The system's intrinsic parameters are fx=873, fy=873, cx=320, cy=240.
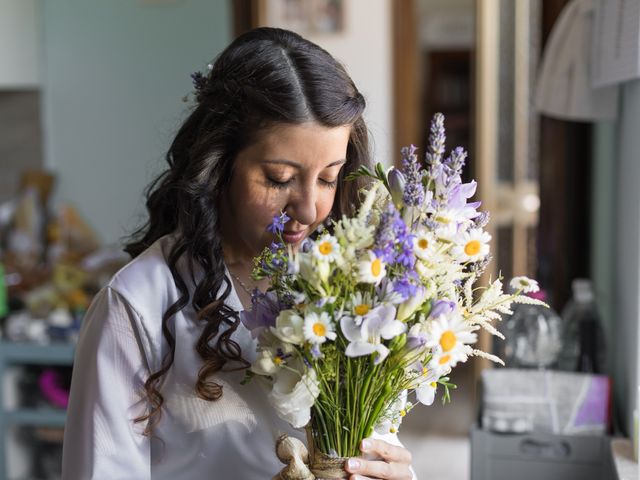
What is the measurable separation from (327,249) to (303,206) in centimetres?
24

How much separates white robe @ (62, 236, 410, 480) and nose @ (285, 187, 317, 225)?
20cm

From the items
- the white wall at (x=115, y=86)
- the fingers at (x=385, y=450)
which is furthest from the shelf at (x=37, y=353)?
the fingers at (x=385, y=450)

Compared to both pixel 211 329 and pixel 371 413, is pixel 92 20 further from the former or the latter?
pixel 371 413

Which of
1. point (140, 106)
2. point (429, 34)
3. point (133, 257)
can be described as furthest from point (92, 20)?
point (133, 257)

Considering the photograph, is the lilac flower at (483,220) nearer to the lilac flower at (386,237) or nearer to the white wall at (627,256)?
the lilac flower at (386,237)

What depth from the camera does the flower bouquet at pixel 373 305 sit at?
1032 millimetres

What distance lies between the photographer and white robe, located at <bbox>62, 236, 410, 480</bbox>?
1.28 m

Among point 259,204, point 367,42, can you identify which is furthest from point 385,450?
point 367,42

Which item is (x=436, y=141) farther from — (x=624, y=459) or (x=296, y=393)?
(x=624, y=459)

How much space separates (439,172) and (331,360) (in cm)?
27

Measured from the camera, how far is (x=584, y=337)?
2379 millimetres

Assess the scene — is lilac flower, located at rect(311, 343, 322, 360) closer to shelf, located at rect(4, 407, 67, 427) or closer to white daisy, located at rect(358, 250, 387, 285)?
white daisy, located at rect(358, 250, 387, 285)

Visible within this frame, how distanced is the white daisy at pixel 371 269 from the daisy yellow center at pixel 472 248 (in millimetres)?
129

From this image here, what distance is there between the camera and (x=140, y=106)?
3.51 metres
